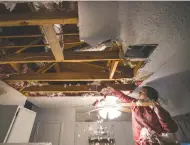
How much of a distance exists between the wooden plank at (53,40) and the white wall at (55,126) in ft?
8.72

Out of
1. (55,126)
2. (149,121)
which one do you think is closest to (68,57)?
(149,121)

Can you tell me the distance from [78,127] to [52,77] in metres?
2.33

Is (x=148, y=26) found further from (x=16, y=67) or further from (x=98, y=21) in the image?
(x=16, y=67)

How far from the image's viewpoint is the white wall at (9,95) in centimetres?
279

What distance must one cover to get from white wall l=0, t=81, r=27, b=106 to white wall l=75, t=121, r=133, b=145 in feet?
5.95

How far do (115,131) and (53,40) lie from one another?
3505 mm

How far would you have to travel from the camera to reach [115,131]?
4.41 metres

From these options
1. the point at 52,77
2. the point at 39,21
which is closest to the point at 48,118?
the point at 52,77

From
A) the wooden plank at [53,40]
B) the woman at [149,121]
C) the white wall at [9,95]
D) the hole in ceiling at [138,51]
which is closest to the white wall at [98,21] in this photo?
the wooden plank at [53,40]

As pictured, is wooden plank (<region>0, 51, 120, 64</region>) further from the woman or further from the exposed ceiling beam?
the woman

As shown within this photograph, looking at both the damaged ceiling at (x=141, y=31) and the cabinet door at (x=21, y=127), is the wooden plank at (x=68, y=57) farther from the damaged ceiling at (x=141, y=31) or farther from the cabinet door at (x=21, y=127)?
the cabinet door at (x=21, y=127)

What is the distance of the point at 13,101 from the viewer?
3.13 meters

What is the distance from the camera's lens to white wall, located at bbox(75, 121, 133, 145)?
4.30 m

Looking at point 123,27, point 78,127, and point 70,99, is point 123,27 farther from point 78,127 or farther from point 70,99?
point 78,127
